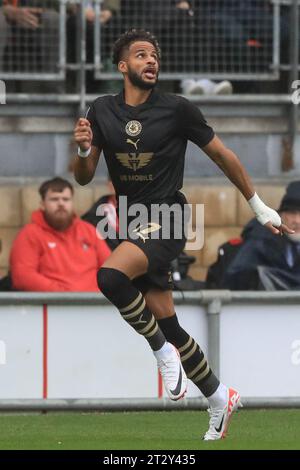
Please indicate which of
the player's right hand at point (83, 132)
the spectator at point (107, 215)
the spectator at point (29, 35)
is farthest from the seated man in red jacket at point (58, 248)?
the player's right hand at point (83, 132)

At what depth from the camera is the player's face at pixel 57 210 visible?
12781 mm

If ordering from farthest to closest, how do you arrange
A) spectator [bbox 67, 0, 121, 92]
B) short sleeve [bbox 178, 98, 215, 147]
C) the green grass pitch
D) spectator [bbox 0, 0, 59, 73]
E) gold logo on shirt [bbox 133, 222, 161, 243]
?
spectator [bbox 67, 0, 121, 92] → spectator [bbox 0, 0, 59, 73] → short sleeve [bbox 178, 98, 215, 147] → gold logo on shirt [bbox 133, 222, 161, 243] → the green grass pitch

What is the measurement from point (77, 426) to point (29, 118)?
5307 millimetres

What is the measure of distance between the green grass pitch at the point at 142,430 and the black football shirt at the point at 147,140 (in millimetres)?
1471

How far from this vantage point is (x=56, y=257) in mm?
12656

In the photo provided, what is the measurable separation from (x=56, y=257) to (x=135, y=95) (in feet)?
12.7

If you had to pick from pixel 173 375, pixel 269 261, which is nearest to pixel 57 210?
pixel 269 261

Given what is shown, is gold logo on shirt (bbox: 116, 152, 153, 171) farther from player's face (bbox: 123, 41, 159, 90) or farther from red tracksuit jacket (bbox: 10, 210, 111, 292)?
red tracksuit jacket (bbox: 10, 210, 111, 292)

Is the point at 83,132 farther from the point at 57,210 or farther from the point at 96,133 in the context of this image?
the point at 57,210

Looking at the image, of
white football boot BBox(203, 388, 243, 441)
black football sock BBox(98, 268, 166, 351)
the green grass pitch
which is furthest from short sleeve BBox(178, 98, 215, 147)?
the green grass pitch

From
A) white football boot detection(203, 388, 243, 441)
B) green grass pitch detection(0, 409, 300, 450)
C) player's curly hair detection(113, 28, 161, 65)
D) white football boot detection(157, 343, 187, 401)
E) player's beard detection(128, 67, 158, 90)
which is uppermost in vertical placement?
player's curly hair detection(113, 28, 161, 65)

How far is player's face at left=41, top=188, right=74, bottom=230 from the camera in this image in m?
12.8

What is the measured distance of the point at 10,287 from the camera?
1245 centimetres
